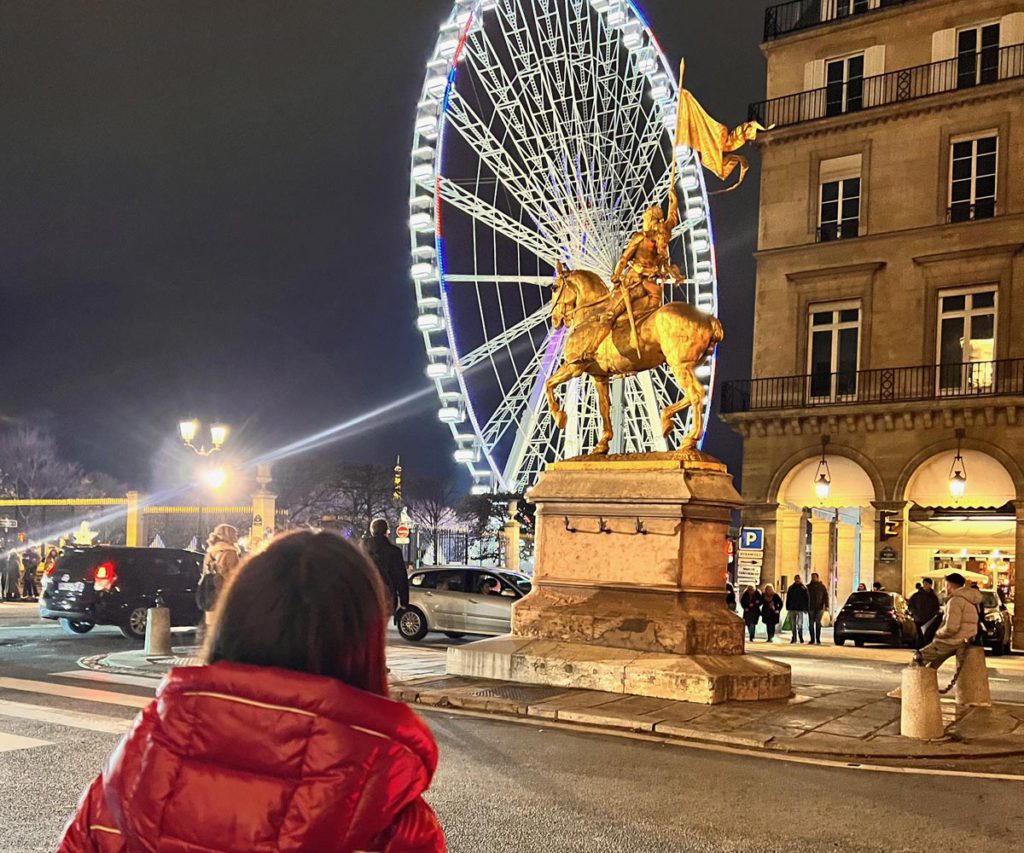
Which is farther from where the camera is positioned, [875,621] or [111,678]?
[875,621]

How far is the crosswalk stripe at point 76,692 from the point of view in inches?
427

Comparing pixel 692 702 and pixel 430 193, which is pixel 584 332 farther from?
pixel 430 193

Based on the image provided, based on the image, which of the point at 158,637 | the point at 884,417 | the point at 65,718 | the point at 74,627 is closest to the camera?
the point at 65,718

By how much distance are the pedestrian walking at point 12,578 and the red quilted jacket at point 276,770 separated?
3393cm

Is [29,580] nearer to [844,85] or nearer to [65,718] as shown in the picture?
[65,718]

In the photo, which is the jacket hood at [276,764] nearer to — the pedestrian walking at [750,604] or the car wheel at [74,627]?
the car wheel at [74,627]

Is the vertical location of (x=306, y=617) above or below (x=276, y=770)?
Answer: above

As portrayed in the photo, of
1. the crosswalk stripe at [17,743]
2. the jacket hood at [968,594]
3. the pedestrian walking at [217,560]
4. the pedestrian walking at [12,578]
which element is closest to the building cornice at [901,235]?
the jacket hood at [968,594]

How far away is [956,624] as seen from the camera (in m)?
12.0

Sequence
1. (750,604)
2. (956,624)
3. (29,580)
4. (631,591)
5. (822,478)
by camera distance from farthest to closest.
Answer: (29,580) → (822,478) → (750,604) → (631,591) → (956,624)

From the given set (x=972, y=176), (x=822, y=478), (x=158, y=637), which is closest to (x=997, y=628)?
(x=822, y=478)

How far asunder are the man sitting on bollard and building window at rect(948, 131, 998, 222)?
1809 centimetres

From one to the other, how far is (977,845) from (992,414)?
72.9 feet

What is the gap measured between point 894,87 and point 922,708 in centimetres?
2340
